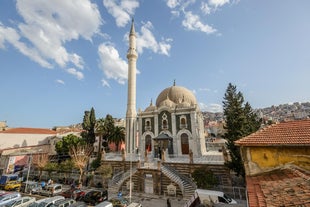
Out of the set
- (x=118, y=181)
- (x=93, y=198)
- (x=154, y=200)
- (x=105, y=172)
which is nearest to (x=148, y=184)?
(x=154, y=200)

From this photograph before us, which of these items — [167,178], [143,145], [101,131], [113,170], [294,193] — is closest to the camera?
[294,193]

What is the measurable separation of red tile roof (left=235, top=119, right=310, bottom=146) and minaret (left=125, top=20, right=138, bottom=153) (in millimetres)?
23213

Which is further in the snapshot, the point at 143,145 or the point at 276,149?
the point at 143,145

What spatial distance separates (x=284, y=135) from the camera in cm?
948

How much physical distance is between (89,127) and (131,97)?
44.2 ft

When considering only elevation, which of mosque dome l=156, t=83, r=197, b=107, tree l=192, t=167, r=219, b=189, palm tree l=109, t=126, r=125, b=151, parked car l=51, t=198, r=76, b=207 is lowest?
parked car l=51, t=198, r=76, b=207

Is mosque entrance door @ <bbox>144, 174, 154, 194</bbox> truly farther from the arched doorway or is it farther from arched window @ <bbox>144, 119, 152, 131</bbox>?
arched window @ <bbox>144, 119, 152, 131</bbox>

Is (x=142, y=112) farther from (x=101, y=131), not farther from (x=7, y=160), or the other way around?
(x=7, y=160)

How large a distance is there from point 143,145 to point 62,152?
18.5 m

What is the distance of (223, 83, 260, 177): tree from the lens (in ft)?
57.0

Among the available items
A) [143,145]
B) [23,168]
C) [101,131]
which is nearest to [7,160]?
[23,168]

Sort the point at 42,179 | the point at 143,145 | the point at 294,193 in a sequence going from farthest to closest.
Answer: the point at 143,145 → the point at 42,179 → the point at 294,193

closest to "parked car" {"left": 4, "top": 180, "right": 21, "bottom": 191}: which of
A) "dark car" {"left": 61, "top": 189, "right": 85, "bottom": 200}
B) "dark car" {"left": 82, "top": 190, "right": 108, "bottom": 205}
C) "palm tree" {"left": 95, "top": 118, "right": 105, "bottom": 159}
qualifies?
"dark car" {"left": 61, "top": 189, "right": 85, "bottom": 200}

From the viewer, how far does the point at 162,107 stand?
29.9 m
